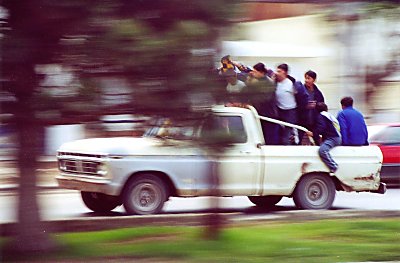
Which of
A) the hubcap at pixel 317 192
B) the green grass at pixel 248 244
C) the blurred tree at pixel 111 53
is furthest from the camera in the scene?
the hubcap at pixel 317 192

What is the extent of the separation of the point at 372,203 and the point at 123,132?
26.1ft

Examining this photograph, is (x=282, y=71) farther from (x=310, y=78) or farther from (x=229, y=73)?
(x=229, y=73)

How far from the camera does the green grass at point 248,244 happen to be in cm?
774

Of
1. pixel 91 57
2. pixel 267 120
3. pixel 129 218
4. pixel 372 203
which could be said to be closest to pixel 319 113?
pixel 267 120

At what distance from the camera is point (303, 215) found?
10.8 m

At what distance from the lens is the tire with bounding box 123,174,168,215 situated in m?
11.6

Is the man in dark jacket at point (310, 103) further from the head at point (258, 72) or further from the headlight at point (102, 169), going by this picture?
the head at point (258, 72)

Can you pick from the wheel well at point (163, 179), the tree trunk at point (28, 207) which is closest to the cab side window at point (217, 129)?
the tree trunk at point (28, 207)

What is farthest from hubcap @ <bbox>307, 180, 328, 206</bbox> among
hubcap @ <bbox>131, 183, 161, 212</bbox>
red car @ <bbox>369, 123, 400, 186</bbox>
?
red car @ <bbox>369, 123, 400, 186</bbox>

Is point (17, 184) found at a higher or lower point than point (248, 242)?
higher

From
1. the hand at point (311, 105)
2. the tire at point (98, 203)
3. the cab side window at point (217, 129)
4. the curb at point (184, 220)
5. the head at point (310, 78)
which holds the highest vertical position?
the head at point (310, 78)

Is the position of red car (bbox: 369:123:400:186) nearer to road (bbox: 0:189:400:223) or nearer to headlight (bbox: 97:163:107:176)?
road (bbox: 0:189:400:223)

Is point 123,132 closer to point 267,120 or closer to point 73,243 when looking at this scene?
point 73,243

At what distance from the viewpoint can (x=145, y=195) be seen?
38.5 ft
